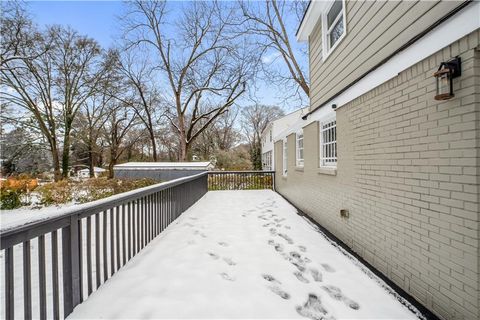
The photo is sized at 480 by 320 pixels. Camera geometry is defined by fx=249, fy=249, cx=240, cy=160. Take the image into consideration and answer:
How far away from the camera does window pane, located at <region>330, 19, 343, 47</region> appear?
4.31 metres

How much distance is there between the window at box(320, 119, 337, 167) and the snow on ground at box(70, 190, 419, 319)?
1429 mm

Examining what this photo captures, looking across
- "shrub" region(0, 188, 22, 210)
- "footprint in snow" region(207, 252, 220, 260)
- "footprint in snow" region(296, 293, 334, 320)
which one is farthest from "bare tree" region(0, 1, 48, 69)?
"footprint in snow" region(296, 293, 334, 320)

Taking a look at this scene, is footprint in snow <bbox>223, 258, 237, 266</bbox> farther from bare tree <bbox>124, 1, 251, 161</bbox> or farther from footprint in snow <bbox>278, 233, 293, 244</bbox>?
bare tree <bbox>124, 1, 251, 161</bbox>

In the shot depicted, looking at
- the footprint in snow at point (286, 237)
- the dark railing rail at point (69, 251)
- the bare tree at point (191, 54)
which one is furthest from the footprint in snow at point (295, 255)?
the bare tree at point (191, 54)

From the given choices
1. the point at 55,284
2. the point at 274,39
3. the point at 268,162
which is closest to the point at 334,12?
the point at 55,284

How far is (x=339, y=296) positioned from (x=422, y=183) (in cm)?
125

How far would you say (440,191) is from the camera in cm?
197

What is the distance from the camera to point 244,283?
2486 mm

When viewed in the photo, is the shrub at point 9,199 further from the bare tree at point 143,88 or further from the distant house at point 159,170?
the bare tree at point 143,88

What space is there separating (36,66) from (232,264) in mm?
17760

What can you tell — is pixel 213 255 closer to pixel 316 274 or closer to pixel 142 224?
pixel 142 224

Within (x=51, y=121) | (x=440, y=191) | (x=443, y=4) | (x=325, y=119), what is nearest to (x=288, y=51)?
(x=325, y=119)

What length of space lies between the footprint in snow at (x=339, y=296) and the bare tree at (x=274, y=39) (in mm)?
10253

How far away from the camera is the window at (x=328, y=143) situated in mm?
4473
